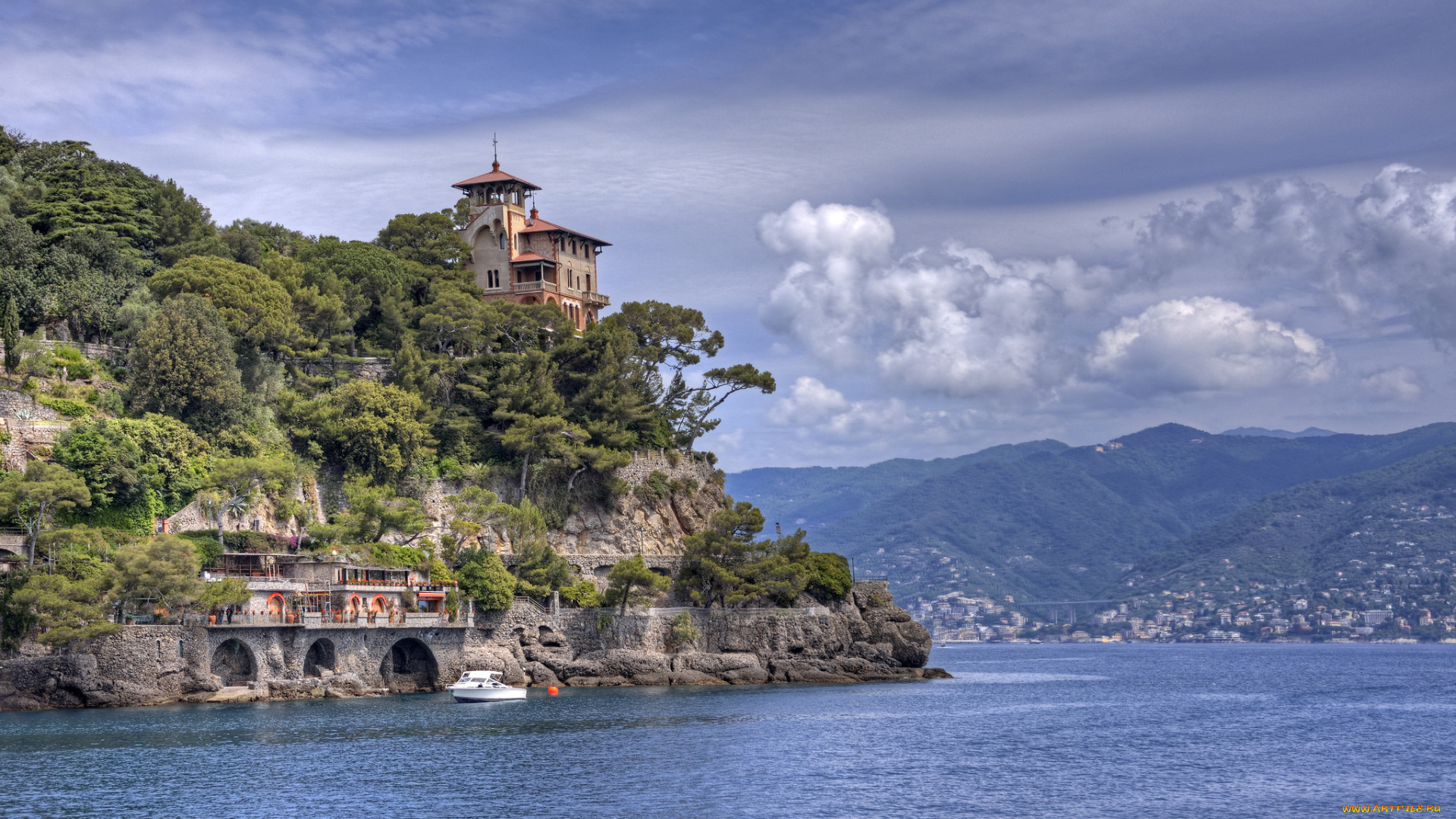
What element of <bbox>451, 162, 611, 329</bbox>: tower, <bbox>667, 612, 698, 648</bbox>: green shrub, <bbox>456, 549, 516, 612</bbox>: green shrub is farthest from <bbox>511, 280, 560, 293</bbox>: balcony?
<bbox>667, 612, 698, 648</bbox>: green shrub

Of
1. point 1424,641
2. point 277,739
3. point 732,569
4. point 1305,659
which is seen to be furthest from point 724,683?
point 1424,641

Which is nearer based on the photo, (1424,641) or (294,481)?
(294,481)

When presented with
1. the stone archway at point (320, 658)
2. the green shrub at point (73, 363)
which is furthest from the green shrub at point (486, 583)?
the green shrub at point (73, 363)

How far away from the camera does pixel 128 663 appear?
63.3 m

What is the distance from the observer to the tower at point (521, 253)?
346 feet

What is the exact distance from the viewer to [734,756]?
51.3m

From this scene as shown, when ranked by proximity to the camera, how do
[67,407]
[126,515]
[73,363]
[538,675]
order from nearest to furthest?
[126,515]
[67,407]
[73,363]
[538,675]

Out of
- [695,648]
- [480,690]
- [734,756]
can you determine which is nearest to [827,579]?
[695,648]

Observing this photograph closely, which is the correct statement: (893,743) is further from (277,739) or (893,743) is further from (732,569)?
(732,569)

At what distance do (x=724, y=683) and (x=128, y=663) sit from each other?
34037 millimetres

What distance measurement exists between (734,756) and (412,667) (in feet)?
106

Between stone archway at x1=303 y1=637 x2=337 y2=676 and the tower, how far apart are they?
37764mm

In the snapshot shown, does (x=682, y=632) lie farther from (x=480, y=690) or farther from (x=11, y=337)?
(x=11, y=337)

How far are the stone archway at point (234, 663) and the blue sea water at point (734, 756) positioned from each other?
A: 273 cm
